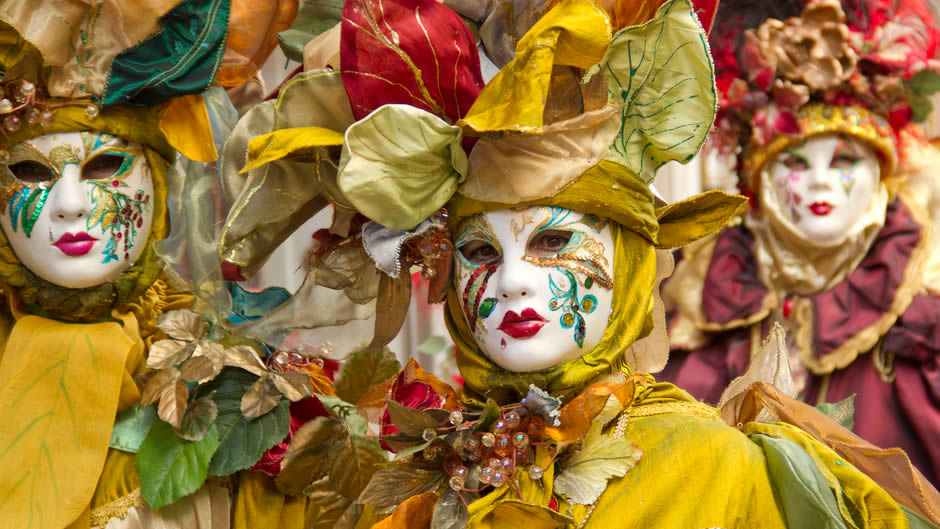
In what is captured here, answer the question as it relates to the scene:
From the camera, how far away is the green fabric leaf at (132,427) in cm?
184

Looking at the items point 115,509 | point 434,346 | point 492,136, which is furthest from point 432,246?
point 434,346

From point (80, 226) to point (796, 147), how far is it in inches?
68.8

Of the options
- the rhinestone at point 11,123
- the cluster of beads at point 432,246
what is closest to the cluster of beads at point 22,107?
the rhinestone at point 11,123

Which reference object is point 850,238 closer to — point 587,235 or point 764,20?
point 764,20

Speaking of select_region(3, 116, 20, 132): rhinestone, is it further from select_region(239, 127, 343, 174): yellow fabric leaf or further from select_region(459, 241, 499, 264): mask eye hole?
select_region(459, 241, 499, 264): mask eye hole

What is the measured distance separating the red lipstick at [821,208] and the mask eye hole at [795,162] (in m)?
0.09

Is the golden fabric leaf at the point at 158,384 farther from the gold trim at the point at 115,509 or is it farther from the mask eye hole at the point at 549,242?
the mask eye hole at the point at 549,242

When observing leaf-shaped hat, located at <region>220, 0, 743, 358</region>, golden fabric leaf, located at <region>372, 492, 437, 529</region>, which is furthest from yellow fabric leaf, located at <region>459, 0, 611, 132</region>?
golden fabric leaf, located at <region>372, 492, 437, 529</region>

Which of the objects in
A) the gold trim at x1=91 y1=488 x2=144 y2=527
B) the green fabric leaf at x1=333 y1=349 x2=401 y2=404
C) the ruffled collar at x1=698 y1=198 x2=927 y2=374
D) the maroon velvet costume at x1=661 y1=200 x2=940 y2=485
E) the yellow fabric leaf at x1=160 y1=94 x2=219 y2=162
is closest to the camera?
the gold trim at x1=91 y1=488 x2=144 y2=527

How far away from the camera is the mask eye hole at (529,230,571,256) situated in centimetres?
159

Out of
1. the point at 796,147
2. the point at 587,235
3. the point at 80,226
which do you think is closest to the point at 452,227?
the point at 587,235

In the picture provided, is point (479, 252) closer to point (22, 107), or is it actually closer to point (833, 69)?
point (22, 107)

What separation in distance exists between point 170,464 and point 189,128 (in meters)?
0.49

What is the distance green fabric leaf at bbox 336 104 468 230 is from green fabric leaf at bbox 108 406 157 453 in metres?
0.54
